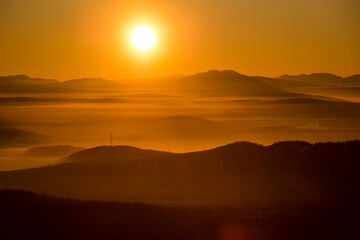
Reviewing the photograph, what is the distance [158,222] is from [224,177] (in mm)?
10165

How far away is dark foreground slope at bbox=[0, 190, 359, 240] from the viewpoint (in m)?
19.2

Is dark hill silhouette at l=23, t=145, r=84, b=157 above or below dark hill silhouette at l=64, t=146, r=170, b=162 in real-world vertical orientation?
above

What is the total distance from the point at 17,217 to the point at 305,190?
35.8 ft

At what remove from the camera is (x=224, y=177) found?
29.9 meters

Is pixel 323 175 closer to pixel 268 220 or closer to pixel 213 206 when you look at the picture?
pixel 213 206

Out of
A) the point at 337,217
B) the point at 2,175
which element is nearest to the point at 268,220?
the point at 337,217

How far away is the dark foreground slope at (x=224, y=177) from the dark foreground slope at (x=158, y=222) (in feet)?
11.2

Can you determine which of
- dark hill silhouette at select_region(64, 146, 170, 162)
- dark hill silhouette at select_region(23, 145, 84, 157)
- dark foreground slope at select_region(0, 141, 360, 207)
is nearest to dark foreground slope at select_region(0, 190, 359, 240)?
dark foreground slope at select_region(0, 141, 360, 207)

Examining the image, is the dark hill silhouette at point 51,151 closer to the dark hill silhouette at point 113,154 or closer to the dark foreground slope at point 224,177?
the dark hill silhouette at point 113,154

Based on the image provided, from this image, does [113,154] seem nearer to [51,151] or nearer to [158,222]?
[51,151]

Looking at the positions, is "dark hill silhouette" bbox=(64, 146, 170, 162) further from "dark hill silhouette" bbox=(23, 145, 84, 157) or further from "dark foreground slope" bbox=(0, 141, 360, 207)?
"dark hill silhouette" bbox=(23, 145, 84, 157)

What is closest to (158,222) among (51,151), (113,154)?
(113,154)

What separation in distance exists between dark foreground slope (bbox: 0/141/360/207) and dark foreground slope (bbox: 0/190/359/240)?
342 cm

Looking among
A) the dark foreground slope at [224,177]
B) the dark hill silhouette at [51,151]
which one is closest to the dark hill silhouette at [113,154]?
the dark foreground slope at [224,177]
